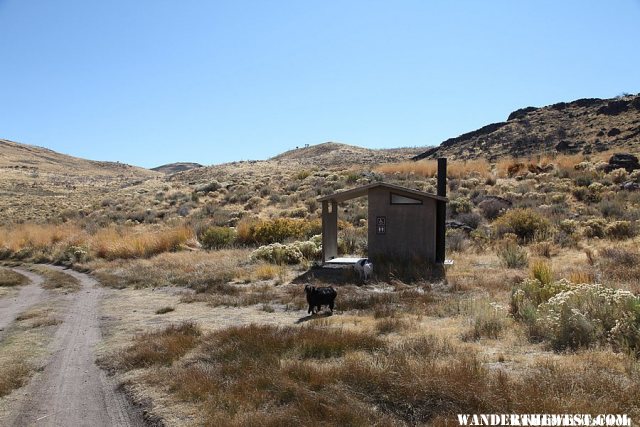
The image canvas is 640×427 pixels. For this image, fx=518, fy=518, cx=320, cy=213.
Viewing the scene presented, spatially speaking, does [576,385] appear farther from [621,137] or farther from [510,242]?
[621,137]

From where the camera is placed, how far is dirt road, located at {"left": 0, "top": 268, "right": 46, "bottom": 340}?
13.3 metres

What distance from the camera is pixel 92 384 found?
7.73 meters

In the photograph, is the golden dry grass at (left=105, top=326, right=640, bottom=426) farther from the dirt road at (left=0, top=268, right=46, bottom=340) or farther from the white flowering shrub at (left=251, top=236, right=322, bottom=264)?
the white flowering shrub at (left=251, top=236, right=322, bottom=264)

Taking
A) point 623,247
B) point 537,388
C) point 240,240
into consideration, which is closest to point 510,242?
point 623,247

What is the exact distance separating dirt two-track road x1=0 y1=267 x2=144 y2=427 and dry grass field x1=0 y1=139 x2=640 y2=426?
0.28 metres

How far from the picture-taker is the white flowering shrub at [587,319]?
7.59 m

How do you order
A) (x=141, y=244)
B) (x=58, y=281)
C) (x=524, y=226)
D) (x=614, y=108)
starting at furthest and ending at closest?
(x=614, y=108) < (x=141, y=244) < (x=524, y=226) < (x=58, y=281)

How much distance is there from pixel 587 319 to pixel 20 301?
15776 millimetres

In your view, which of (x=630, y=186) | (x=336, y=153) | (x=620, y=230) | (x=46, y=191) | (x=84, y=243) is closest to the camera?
(x=620, y=230)

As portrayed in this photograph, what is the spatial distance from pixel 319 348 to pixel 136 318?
6363 millimetres

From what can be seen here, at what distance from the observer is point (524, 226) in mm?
22422

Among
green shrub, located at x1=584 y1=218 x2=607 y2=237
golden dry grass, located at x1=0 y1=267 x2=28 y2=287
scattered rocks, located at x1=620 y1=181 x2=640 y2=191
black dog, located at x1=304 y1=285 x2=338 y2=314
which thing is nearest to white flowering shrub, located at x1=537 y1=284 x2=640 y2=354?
black dog, located at x1=304 y1=285 x2=338 y2=314

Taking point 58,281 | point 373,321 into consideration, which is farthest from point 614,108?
point 58,281

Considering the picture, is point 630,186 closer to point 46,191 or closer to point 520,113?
point 520,113
